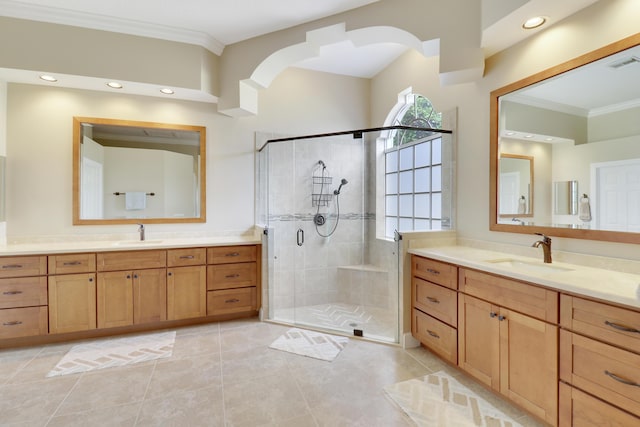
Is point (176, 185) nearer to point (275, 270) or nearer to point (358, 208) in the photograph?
point (275, 270)

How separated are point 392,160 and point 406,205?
56 centimetres

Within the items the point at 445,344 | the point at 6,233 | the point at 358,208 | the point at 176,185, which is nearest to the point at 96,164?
the point at 176,185

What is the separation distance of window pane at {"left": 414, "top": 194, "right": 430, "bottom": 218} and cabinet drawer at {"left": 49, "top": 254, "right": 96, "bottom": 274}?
335 centimetres

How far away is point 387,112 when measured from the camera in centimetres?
400

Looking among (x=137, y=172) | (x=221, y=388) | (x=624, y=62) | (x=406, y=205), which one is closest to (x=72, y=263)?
(x=137, y=172)

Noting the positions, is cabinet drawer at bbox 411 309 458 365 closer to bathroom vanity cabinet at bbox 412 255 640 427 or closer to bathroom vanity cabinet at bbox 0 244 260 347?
bathroom vanity cabinet at bbox 412 255 640 427

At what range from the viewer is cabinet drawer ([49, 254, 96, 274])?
2.75 metres

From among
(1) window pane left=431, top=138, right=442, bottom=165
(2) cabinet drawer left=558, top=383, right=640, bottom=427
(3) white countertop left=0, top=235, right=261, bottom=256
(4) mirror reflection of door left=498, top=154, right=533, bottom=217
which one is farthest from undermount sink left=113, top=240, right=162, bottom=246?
(2) cabinet drawer left=558, top=383, right=640, bottom=427

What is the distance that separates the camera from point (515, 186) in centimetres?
238

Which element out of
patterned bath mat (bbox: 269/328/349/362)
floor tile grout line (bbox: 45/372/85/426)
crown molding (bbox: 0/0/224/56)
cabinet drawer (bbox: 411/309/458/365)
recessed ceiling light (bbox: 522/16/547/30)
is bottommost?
floor tile grout line (bbox: 45/372/85/426)

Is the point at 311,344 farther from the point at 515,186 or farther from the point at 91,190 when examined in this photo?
the point at 91,190

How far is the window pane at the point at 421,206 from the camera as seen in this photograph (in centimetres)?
339

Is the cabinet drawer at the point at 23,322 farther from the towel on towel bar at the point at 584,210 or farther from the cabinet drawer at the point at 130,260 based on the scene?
A: the towel on towel bar at the point at 584,210

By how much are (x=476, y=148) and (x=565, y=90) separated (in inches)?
29.6
